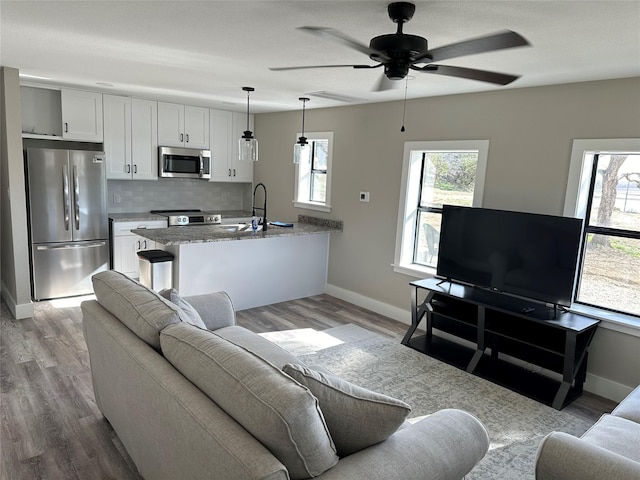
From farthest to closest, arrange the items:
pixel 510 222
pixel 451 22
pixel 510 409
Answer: pixel 510 222, pixel 510 409, pixel 451 22

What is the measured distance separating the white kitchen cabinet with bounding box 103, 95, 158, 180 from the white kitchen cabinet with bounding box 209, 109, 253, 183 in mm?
845

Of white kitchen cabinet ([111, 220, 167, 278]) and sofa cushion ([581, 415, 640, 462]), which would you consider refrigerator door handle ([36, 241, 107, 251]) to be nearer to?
white kitchen cabinet ([111, 220, 167, 278])

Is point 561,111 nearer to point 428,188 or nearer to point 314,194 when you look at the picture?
point 428,188

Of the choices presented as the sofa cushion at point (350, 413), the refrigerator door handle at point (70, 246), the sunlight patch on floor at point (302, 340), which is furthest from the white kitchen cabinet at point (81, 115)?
the sofa cushion at point (350, 413)

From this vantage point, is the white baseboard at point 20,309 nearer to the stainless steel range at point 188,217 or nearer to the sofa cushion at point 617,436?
the stainless steel range at point 188,217

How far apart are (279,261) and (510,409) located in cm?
298

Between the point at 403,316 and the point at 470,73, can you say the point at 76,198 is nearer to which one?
the point at 403,316

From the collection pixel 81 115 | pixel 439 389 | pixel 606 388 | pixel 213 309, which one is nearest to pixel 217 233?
pixel 213 309

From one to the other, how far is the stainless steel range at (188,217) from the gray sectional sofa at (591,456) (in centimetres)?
503

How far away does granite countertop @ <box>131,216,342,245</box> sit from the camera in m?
4.36

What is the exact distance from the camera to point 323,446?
1409 millimetres

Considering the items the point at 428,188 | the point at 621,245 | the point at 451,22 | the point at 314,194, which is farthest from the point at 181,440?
the point at 314,194

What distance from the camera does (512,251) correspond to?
364 centimetres

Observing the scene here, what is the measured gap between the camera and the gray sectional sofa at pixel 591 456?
63.6 inches
